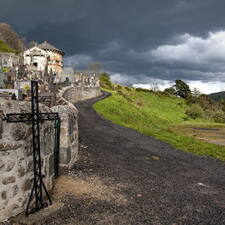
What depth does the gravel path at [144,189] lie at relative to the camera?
5215 mm

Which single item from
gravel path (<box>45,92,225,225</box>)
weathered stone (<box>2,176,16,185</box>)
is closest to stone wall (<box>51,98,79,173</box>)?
gravel path (<box>45,92,225,225</box>)

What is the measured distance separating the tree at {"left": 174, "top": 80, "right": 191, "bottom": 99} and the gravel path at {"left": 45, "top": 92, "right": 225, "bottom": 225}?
303ft

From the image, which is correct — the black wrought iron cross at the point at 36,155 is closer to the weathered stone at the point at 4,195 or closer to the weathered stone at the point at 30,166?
the weathered stone at the point at 30,166

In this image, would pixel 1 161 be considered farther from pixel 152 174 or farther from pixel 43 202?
pixel 152 174

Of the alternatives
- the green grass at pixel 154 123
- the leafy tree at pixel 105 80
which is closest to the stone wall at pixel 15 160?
the green grass at pixel 154 123

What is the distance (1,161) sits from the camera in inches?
181

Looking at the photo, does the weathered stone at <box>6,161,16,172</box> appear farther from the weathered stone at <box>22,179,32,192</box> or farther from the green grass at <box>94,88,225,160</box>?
the green grass at <box>94,88,225,160</box>

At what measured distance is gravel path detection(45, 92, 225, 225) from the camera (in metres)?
5.21

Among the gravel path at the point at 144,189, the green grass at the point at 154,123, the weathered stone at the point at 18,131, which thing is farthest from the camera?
the green grass at the point at 154,123

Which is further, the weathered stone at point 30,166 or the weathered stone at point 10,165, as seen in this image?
the weathered stone at point 30,166

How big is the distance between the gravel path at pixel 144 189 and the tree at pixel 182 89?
92.4 metres

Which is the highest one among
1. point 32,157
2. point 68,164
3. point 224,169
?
point 32,157

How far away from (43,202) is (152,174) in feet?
14.5

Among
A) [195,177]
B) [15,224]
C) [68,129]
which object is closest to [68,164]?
[68,129]
